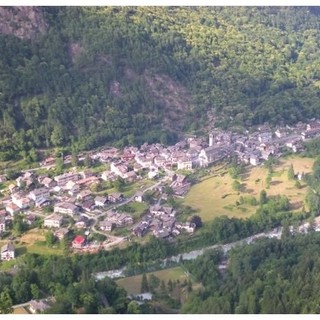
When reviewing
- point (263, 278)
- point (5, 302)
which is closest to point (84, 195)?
point (5, 302)

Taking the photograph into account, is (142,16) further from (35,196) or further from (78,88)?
(35,196)

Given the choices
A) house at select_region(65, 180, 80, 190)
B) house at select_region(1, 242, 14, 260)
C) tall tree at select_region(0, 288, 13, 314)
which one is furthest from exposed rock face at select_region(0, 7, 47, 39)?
tall tree at select_region(0, 288, 13, 314)

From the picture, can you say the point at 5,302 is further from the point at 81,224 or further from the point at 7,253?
the point at 81,224

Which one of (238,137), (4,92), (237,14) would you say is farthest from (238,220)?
(237,14)

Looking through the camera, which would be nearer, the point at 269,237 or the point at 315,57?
the point at 269,237

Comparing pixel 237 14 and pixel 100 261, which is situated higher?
pixel 237 14

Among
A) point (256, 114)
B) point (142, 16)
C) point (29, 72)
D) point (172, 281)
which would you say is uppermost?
point (142, 16)
